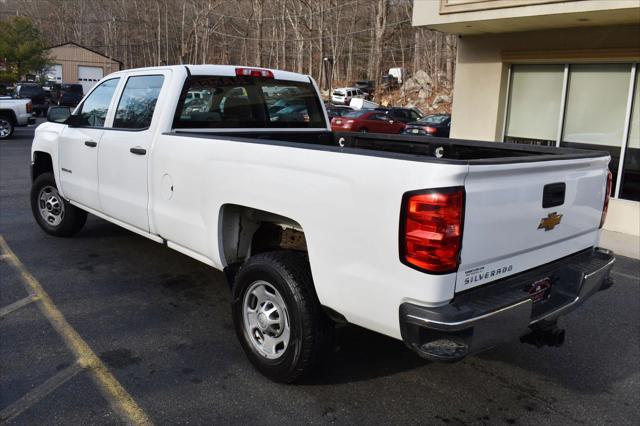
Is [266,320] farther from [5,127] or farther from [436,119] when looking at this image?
[436,119]

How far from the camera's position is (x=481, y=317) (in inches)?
104

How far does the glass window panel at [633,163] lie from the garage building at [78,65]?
59.1 meters

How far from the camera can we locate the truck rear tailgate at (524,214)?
105 inches

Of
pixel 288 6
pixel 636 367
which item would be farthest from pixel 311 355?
pixel 288 6

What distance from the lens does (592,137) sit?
9711 millimetres

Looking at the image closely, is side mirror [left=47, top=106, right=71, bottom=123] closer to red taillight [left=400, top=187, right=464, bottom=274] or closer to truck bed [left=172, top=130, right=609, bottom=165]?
truck bed [left=172, top=130, right=609, bottom=165]

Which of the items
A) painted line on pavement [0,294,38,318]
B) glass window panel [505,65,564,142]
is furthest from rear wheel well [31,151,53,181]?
glass window panel [505,65,564,142]

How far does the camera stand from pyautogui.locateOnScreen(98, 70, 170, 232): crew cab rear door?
180 inches

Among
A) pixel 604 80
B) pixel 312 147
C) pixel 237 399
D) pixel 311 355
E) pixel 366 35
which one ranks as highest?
pixel 366 35

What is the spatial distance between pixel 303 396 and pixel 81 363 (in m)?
1.48

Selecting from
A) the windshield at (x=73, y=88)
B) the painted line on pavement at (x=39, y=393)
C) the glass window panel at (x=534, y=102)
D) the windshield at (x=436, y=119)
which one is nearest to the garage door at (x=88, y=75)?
the windshield at (x=73, y=88)

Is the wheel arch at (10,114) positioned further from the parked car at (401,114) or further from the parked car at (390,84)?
the parked car at (390,84)

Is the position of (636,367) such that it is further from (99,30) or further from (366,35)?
(99,30)

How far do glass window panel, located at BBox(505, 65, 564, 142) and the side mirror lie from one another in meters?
8.04
